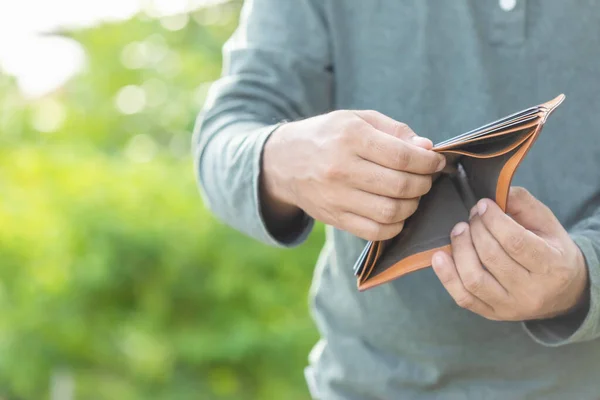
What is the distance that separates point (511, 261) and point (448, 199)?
3.6 inches

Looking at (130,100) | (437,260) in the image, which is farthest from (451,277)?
(130,100)

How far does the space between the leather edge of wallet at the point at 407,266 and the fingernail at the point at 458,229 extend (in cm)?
1

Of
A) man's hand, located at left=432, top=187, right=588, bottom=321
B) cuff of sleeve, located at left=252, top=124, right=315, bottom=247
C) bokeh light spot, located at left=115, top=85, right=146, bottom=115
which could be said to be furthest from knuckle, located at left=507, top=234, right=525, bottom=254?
bokeh light spot, located at left=115, top=85, right=146, bottom=115

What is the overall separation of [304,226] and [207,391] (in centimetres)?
122

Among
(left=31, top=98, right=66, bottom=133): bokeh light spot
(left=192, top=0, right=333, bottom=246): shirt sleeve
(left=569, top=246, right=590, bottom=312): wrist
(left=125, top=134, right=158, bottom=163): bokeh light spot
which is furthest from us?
(left=31, top=98, right=66, bottom=133): bokeh light spot

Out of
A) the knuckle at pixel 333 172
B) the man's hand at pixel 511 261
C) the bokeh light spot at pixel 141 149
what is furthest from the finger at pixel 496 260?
the bokeh light spot at pixel 141 149

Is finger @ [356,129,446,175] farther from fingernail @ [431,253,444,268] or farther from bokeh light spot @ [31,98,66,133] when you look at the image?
bokeh light spot @ [31,98,66,133]

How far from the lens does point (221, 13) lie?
9.72ft

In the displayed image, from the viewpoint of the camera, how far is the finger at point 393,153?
67 centimetres

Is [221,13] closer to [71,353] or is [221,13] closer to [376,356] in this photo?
[71,353]

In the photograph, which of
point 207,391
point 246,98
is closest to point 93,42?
point 207,391

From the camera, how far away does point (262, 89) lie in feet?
3.04

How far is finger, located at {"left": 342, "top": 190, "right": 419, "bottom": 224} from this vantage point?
0.69 meters

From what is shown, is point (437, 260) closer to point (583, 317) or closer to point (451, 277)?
point (451, 277)
